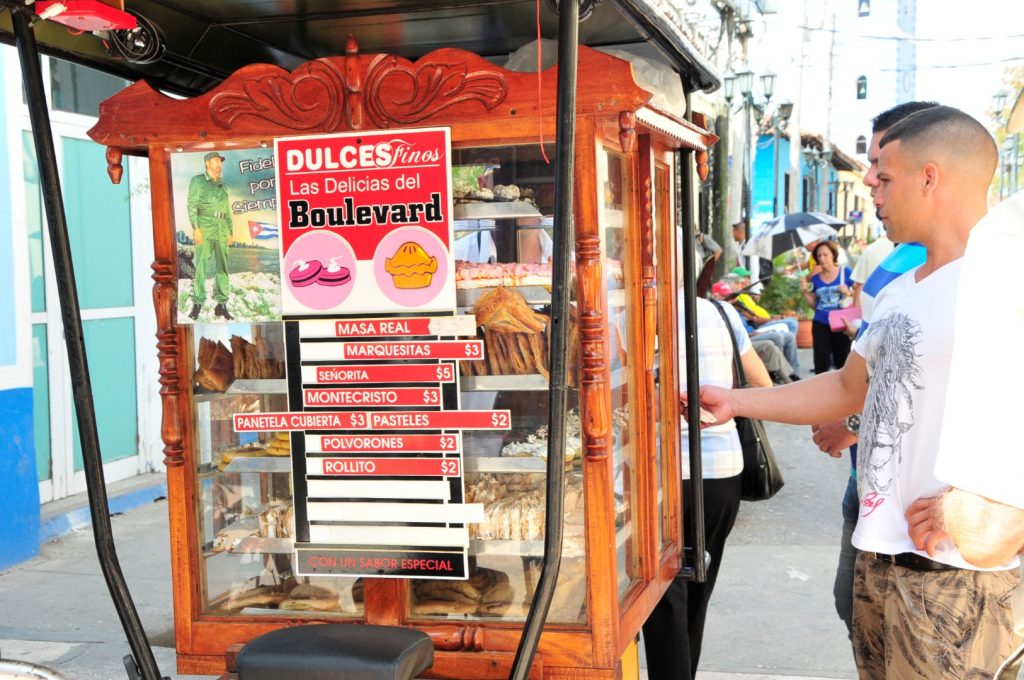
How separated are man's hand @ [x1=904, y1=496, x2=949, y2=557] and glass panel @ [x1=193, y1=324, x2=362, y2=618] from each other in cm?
140

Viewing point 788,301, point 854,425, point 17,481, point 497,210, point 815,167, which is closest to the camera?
point 497,210

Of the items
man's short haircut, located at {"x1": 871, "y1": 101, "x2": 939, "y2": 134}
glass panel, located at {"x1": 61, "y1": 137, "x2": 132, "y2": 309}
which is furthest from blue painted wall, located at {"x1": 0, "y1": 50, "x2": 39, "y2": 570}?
man's short haircut, located at {"x1": 871, "y1": 101, "x2": 939, "y2": 134}

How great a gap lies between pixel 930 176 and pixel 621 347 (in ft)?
2.96

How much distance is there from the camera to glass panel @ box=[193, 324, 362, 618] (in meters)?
2.69

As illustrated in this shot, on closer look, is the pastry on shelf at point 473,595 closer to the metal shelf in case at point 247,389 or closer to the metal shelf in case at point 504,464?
the metal shelf in case at point 504,464

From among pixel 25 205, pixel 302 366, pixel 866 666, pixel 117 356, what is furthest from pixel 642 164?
pixel 117 356

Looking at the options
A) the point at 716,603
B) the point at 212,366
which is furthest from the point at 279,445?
the point at 716,603

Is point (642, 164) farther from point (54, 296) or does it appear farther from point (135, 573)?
point (54, 296)

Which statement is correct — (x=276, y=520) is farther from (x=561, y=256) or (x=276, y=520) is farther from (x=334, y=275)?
(x=561, y=256)

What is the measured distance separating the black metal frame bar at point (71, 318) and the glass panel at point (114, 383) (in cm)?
505

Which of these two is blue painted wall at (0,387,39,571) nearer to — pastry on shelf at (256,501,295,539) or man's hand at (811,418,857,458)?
pastry on shelf at (256,501,295,539)

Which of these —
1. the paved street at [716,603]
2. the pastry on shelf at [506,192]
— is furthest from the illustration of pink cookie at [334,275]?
the paved street at [716,603]

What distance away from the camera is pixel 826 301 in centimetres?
1201

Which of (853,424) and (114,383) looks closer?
(853,424)
